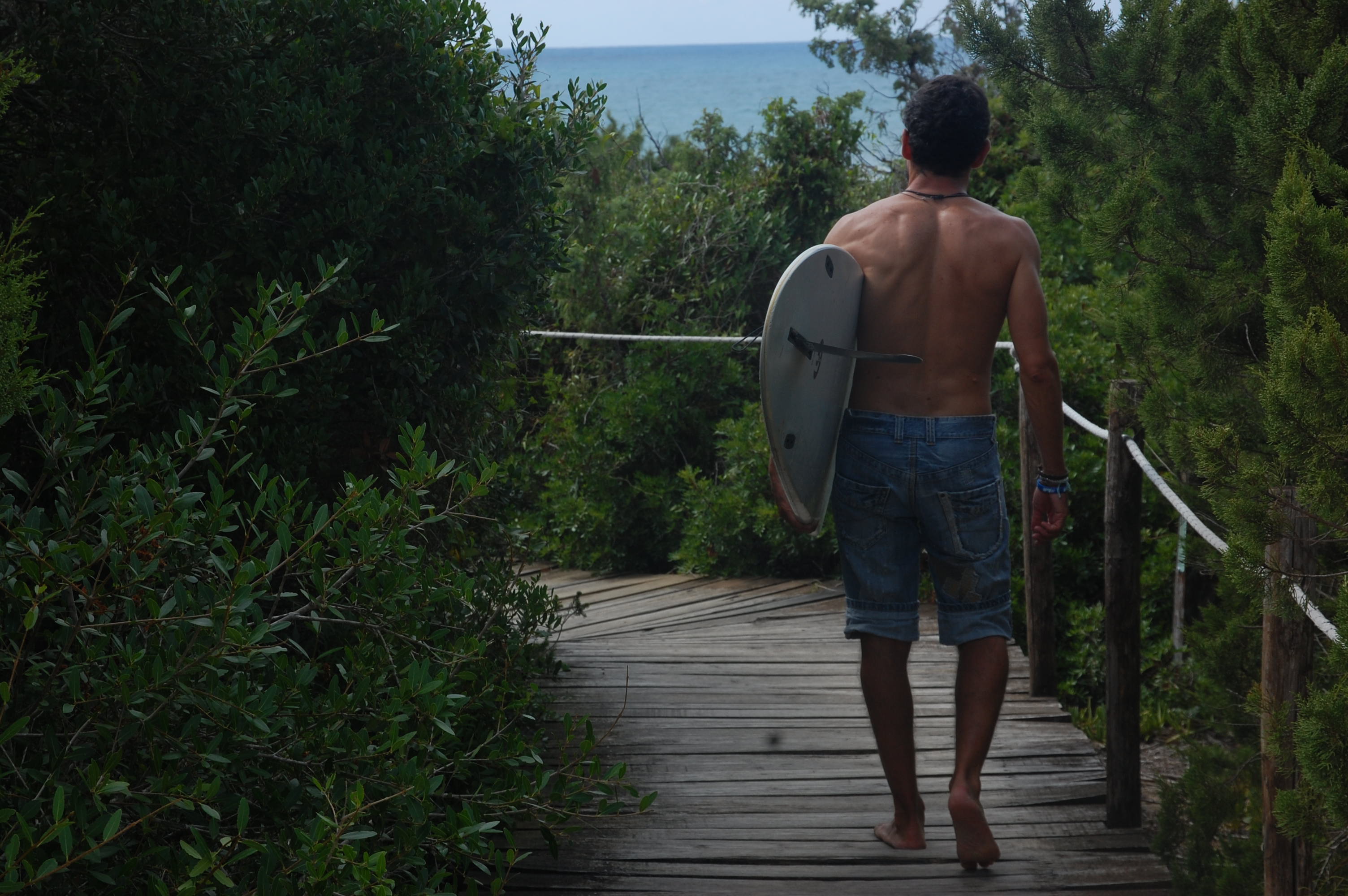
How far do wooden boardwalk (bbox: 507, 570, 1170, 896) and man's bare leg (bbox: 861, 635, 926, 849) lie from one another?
217 mm

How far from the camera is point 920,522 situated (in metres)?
2.97

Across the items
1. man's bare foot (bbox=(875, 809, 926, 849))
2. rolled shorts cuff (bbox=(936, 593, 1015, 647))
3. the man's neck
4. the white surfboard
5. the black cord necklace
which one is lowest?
man's bare foot (bbox=(875, 809, 926, 849))

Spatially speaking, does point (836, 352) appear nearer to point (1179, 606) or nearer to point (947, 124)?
point (947, 124)

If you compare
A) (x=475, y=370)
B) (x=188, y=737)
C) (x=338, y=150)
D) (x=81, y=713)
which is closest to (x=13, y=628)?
(x=81, y=713)

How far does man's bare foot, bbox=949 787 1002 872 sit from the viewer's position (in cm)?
286

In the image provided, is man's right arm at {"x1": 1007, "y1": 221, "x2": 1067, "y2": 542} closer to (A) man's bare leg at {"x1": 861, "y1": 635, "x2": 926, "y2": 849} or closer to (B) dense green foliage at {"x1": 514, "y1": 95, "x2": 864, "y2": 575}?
(A) man's bare leg at {"x1": 861, "y1": 635, "x2": 926, "y2": 849}

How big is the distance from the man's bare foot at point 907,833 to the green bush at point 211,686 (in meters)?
0.92

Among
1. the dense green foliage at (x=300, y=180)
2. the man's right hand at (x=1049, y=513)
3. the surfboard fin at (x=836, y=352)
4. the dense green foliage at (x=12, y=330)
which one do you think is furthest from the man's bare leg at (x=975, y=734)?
the dense green foliage at (x=12, y=330)

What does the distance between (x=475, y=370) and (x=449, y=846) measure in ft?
6.19

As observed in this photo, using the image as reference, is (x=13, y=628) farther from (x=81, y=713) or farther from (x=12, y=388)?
(x=12, y=388)

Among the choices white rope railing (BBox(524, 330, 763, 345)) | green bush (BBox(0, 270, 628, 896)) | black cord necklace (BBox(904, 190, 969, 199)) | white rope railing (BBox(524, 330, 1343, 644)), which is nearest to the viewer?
green bush (BBox(0, 270, 628, 896))

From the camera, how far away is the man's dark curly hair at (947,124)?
2.83 meters

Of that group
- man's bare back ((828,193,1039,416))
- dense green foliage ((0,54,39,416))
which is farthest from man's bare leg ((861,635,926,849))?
dense green foliage ((0,54,39,416))

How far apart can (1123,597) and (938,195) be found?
1.27 meters
